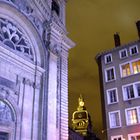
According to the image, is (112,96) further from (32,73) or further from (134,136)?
(32,73)

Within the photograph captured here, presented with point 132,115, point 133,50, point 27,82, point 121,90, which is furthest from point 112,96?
point 27,82

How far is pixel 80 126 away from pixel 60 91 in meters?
54.3

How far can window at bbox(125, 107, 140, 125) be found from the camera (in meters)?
32.5

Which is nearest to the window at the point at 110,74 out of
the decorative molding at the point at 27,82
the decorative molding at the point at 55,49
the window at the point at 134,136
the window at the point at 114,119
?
the window at the point at 114,119

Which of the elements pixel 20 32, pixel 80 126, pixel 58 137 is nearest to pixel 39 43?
pixel 20 32

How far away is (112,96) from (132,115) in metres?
4.32

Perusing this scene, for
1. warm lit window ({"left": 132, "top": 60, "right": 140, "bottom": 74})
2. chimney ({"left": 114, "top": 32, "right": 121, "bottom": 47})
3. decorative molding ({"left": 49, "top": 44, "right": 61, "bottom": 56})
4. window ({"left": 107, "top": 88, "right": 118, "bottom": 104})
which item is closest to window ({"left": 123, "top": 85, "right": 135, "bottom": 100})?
window ({"left": 107, "top": 88, "right": 118, "bottom": 104})

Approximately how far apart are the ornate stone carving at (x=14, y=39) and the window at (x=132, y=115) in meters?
19.1

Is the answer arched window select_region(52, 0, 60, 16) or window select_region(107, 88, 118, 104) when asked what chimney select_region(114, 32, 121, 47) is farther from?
arched window select_region(52, 0, 60, 16)

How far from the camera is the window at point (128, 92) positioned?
3439cm

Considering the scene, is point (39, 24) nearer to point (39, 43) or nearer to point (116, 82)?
point (39, 43)

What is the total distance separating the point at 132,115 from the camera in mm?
33188

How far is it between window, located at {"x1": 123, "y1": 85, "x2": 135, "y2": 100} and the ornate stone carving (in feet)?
64.5

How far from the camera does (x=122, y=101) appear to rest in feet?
114
